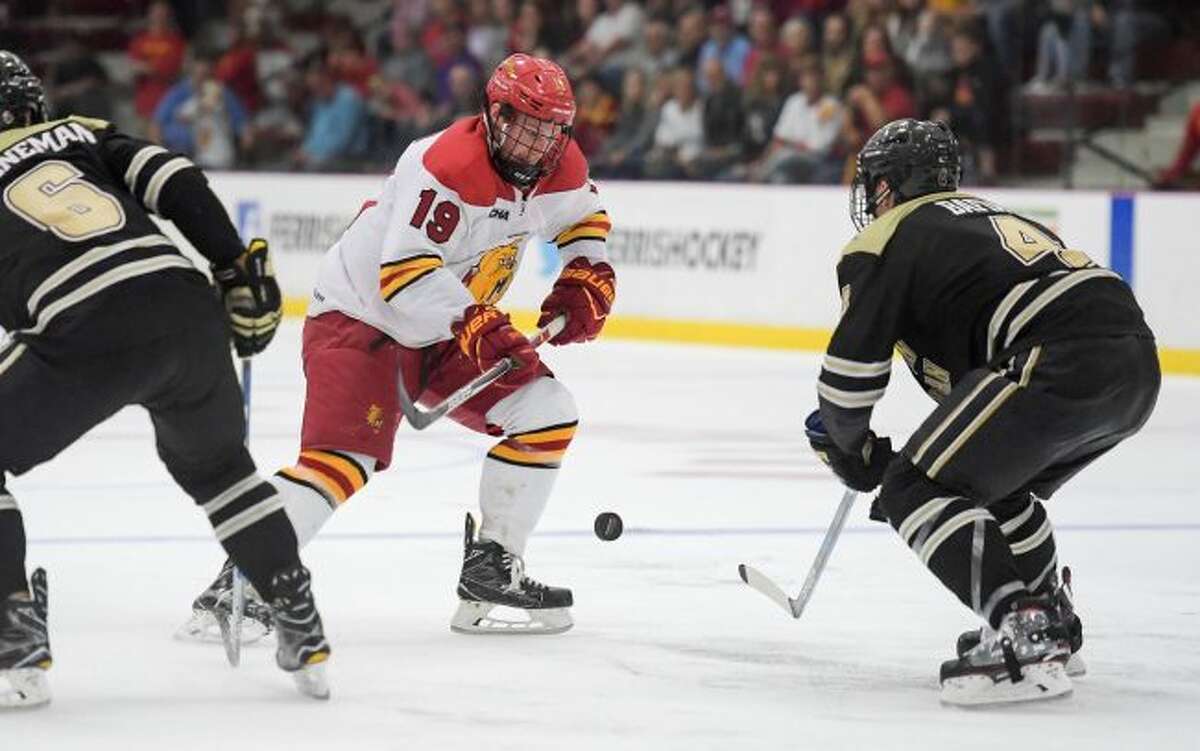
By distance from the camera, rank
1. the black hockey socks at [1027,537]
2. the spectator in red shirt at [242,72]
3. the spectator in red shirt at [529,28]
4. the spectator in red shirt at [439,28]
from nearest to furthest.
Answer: the black hockey socks at [1027,537] → the spectator in red shirt at [529,28] → the spectator in red shirt at [439,28] → the spectator in red shirt at [242,72]

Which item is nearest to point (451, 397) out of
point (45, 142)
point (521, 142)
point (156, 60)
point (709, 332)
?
point (521, 142)

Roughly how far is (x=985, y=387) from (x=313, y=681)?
1.27 meters

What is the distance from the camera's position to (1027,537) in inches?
166

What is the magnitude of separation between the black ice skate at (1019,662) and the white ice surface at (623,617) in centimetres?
4

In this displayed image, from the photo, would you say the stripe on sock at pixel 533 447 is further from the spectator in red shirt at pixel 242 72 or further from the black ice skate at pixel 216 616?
the spectator in red shirt at pixel 242 72

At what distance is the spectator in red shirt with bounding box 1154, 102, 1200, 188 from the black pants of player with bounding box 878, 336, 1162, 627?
630cm

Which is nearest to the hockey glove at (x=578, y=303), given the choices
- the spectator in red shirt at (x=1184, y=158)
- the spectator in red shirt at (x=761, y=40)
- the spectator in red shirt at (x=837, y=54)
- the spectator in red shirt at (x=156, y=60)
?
the spectator in red shirt at (x=1184, y=158)

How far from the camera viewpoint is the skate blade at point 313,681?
389cm

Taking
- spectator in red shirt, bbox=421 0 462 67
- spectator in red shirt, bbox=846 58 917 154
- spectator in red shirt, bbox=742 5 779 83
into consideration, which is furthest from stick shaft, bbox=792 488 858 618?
spectator in red shirt, bbox=421 0 462 67

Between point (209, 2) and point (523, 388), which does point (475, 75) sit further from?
point (523, 388)

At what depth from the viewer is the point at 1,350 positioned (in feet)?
12.5

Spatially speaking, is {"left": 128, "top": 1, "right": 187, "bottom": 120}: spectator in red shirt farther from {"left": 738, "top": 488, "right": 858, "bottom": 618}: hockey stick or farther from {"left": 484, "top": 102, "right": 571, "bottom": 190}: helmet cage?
{"left": 738, "top": 488, "right": 858, "bottom": 618}: hockey stick

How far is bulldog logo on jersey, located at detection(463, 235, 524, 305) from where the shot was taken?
4.75m

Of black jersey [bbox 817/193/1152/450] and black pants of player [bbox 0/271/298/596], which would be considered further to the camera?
black jersey [bbox 817/193/1152/450]
